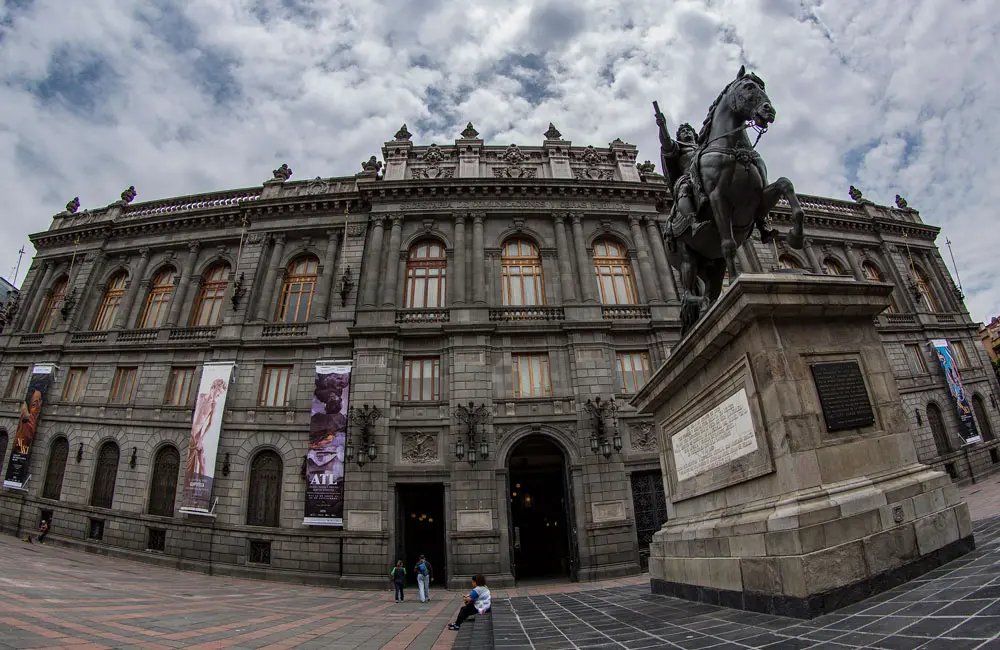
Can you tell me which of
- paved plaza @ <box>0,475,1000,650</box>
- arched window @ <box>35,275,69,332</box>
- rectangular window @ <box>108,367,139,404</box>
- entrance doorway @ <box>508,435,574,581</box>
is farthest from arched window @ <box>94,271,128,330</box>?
entrance doorway @ <box>508,435,574,581</box>

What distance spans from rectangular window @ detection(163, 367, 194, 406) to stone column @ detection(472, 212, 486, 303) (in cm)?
1432

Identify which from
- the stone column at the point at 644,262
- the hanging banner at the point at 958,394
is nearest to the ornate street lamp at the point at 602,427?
the stone column at the point at 644,262

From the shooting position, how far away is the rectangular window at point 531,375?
18.7 metres

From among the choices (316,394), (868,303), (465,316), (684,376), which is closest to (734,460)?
(684,376)

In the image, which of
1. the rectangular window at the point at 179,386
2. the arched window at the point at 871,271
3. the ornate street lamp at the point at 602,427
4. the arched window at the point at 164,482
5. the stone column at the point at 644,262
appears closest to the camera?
the ornate street lamp at the point at 602,427

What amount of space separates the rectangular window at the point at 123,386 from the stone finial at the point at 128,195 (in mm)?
11753

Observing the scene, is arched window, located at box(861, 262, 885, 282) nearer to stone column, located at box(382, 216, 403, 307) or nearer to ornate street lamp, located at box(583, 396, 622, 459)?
ornate street lamp, located at box(583, 396, 622, 459)

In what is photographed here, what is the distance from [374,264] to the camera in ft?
69.2

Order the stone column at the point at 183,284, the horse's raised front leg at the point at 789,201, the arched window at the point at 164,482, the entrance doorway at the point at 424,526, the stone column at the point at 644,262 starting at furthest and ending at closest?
the stone column at the point at 183,284 → the stone column at the point at 644,262 → the arched window at the point at 164,482 → the entrance doorway at the point at 424,526 → the horse's raised front leg at the point at 789,201

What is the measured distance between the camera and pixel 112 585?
11766 mm

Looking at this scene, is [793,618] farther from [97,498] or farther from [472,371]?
[97,498]

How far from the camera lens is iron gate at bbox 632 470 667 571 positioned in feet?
55.9

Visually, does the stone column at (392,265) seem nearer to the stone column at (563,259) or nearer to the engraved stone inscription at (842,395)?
the stone column at (563,259)

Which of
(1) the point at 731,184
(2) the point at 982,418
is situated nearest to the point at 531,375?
(1) the point at 731,184
